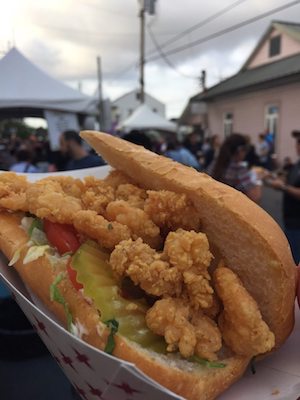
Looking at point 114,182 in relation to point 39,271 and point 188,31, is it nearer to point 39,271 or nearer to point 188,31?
point 39,271

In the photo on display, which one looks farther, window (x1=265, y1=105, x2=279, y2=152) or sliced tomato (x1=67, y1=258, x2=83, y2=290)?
window (x1=265, y1=105, x2=279, y2=152)

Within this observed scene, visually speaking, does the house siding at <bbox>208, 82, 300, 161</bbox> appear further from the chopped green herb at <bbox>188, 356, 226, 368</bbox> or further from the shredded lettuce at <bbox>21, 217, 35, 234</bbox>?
the chopped green herb at <bbox>188, 356, 226, 368</bbox>

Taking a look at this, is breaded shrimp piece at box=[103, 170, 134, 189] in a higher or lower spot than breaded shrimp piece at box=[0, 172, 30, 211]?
higher

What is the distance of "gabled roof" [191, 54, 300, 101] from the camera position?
17750 millimetres

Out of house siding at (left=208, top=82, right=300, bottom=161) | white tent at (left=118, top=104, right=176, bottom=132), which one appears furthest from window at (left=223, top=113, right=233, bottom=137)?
white tent at (left=118, top=104, right=176, bottom=132)

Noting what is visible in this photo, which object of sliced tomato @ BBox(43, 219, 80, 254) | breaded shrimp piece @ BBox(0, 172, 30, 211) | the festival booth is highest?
the festival booth

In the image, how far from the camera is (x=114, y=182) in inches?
72.7

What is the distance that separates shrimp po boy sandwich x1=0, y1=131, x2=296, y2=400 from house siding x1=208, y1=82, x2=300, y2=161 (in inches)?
663

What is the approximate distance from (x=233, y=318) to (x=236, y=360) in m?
0.14

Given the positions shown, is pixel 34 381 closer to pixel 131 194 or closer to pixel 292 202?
pixel 131 194

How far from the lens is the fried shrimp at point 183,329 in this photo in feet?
3.94

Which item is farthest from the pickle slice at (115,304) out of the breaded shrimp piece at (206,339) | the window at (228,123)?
the window at (228,123)

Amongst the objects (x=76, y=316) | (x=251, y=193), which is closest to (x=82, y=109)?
(x=251, y=193)

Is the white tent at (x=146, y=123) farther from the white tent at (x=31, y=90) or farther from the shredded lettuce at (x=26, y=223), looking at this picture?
the shredded lettuce at (x=26, y=223)
